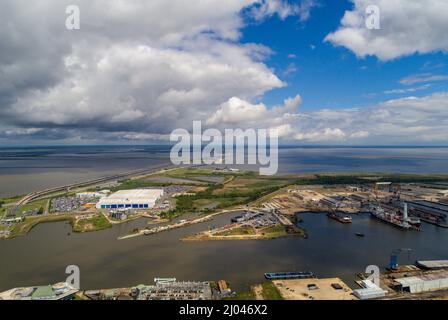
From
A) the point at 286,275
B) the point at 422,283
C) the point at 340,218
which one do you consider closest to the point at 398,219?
the point at 340,218

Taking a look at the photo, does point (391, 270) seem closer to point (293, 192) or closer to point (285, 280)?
point (285, 280)

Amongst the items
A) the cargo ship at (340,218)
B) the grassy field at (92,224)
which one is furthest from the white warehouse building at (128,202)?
the cargo ship at (340,218)

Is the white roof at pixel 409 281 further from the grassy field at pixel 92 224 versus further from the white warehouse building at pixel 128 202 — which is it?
the white warehouse building at pixel 128 202

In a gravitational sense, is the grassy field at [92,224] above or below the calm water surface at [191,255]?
above

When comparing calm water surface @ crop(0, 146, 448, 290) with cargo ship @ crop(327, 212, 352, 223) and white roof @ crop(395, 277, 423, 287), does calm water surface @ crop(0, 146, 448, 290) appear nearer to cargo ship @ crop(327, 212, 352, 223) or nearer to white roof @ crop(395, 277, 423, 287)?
cargo ship @ crop(327, 212, 352, 223)

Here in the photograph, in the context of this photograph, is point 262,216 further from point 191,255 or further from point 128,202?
point 128,202

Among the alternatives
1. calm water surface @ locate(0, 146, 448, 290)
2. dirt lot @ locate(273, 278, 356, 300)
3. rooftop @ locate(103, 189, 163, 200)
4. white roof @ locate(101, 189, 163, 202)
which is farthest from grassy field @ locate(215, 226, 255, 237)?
rooftop @ locate(103, 189, 163, 200)
